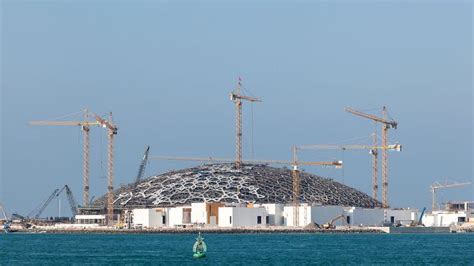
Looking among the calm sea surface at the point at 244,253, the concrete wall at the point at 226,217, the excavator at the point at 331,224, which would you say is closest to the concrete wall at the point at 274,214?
the excavator at the point at 331,224

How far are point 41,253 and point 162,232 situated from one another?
6390 cm

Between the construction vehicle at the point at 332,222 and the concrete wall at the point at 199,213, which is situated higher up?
the concrete wall at the point at 199,213

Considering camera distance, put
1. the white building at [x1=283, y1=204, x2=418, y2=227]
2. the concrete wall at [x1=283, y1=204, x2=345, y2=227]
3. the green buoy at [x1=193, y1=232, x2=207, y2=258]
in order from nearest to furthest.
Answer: the green buoy at [x1=193, y1=232, x2=207, y2=258]
the concrete wall at [x1=283, y1=204, x2=345, y2=227]
the white building at [x1=283, y1=204, x2=418, y2=227]

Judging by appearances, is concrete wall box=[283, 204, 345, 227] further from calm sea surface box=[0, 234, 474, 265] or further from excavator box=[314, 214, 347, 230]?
calm sea surface box=[0, 234, 474, 265]

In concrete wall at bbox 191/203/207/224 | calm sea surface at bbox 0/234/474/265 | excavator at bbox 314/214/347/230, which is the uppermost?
concrete wall at bbox 191/203/207/224

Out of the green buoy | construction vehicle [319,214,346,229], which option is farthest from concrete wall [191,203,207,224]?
the green buoy

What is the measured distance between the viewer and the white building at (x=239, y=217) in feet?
609

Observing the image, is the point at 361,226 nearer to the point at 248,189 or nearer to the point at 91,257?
the point at 248,189

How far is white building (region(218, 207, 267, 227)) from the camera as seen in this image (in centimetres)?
18562

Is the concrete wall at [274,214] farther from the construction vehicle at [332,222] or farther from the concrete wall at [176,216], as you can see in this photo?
the concrete wall at [176,216]

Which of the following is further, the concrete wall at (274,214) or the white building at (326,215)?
the concrete wall at (274,214)

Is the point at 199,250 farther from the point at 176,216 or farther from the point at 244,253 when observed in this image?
the point at 176,216

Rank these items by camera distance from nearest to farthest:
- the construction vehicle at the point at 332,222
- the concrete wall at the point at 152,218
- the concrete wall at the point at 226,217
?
1. the concrete wall at the point at 226,217
2. the construction vehicle at the point at 332,222
3. the concrete wall at the point at 152,218

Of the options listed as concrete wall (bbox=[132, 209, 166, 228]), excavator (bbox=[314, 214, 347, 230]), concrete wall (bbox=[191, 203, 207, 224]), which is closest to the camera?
concrete wall (bbox=[191, 203, 207, 224])
